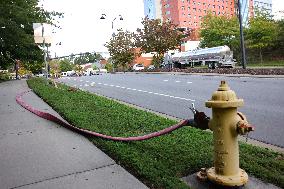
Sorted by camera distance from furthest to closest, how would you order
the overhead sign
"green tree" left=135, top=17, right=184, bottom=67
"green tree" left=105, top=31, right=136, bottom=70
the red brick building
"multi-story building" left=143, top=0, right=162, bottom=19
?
"multi-story building" left=143, top=0, right=162, bottom=19
the red brick building
"green tree" left=105, top=31, right=136, bottom=70
"green tree" left=135, top=17, right=184, bottom=67
the overhead sign

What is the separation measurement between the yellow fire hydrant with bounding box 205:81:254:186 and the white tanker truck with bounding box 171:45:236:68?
3591cm

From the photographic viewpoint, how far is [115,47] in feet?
195

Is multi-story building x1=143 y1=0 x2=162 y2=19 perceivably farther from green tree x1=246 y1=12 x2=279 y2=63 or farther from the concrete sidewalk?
the concrete sidewalk

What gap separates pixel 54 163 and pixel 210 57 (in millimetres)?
37423

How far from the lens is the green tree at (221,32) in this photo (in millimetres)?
47812

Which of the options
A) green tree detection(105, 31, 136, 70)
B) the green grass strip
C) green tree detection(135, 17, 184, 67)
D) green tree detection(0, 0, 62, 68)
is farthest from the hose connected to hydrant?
green tree detection(105, 31, 136, 70)

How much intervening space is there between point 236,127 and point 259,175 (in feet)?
2.62

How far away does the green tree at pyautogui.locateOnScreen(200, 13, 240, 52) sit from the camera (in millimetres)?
47812

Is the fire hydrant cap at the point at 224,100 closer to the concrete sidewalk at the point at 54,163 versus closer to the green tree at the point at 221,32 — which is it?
the concrete sidewalk at the point at 54,163

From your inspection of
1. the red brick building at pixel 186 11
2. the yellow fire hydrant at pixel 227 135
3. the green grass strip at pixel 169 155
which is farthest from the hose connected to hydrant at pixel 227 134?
the red brick building at pixel 186 11

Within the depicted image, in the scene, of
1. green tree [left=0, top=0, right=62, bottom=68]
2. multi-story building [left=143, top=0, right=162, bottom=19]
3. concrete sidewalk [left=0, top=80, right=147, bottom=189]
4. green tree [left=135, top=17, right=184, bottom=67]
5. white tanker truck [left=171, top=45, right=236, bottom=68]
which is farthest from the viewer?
multi-story building [left=143, top=0, right=162, bottom=19]

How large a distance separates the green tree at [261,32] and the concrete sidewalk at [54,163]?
36.8 m

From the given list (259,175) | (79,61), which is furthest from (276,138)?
(79,61)

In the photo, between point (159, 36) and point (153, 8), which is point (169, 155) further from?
point (153, 8)
